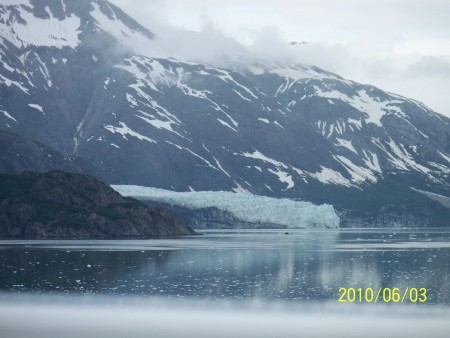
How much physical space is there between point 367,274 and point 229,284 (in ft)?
50.7

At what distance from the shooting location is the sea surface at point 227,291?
201 feet

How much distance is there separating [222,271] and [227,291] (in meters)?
19.3

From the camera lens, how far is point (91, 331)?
58.6 m

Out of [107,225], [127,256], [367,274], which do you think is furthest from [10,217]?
[367,274]

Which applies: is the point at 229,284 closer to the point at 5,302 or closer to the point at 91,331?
the point at 5,302
